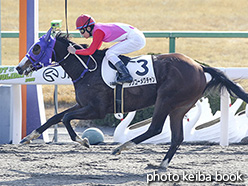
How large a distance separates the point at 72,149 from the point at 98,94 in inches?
48.9

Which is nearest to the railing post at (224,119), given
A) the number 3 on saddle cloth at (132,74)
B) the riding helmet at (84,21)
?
the number 3 on saddle cloth at (132,74)

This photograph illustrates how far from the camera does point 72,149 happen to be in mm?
7137

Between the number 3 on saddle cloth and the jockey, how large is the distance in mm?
85

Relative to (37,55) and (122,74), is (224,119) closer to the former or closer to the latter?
(122,74)

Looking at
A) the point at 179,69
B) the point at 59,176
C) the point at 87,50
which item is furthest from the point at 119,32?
the point at 59,176

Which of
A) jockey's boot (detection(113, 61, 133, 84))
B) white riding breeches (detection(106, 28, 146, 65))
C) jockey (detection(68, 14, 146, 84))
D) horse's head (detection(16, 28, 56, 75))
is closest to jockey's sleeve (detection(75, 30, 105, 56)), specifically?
jockey (detection(68, 14, 146, 84))

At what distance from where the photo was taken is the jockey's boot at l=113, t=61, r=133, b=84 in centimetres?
604

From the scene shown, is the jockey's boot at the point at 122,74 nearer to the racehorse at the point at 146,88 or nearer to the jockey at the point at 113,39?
the jockey at the point at 113,39

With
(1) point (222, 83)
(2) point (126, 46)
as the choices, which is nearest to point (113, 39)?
(2) point (126, 46)

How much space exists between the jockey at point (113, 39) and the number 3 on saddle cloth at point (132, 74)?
85 mm

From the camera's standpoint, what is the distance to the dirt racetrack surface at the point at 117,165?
535 cm

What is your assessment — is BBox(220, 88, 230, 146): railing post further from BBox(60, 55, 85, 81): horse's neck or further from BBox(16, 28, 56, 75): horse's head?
BBox(16, 28, 56, 75): horse's head

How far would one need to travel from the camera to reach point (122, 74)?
6.05 meters

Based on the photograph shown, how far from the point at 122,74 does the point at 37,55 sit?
1011 mm
